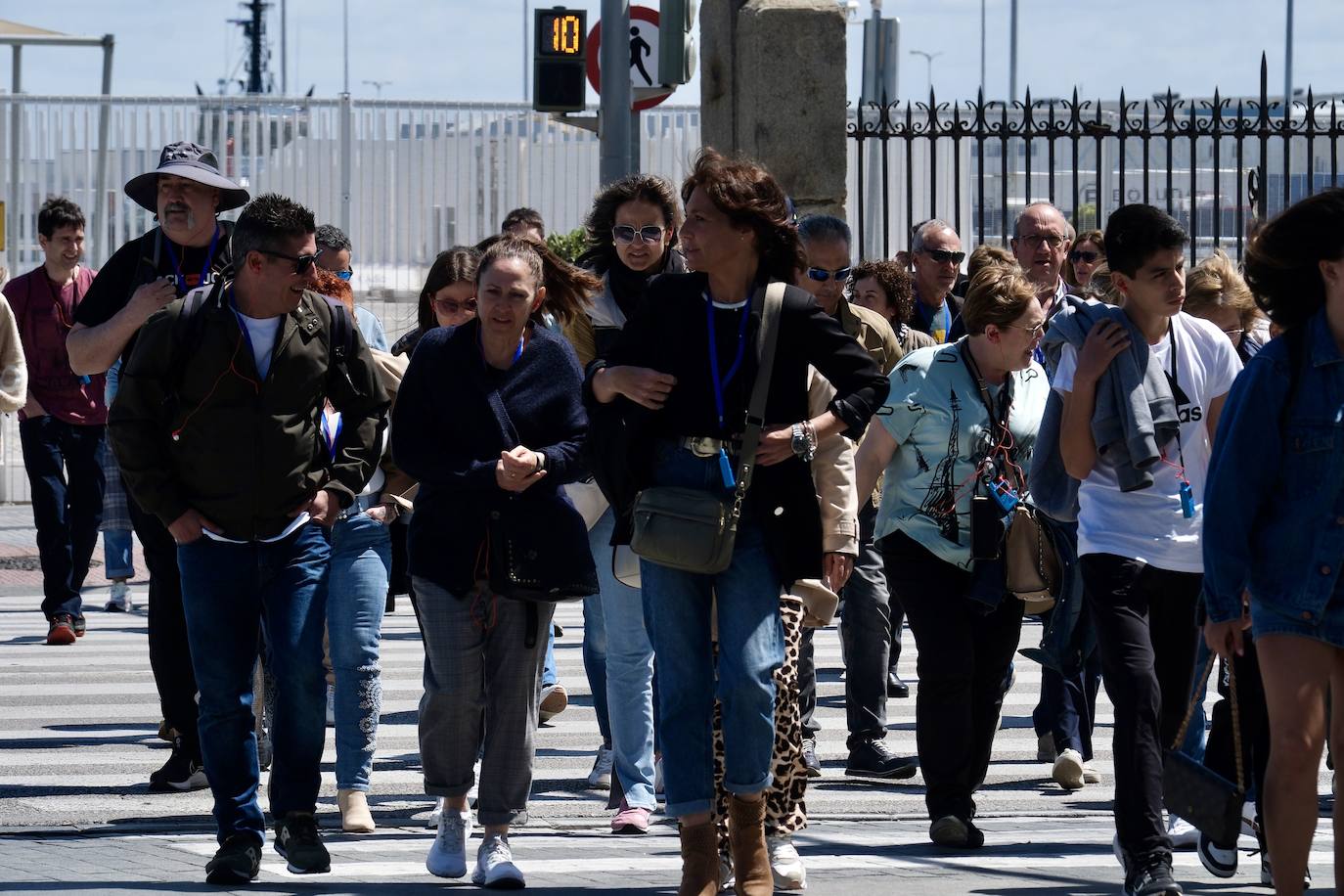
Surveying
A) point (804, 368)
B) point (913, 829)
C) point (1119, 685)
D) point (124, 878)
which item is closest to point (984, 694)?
point (913, 829)

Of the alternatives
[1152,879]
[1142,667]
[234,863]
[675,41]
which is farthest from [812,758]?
[675,41]

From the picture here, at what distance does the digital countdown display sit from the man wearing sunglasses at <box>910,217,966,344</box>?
321 cm

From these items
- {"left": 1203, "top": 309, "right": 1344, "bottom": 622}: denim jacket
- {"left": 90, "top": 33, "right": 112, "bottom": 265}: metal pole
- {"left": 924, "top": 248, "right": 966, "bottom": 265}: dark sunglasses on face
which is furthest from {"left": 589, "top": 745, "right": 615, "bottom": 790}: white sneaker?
{"left": 90, "top": 33, "right": 112, "bottom": 265}: metal pole

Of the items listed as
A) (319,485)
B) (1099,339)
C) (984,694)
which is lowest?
(984,694)

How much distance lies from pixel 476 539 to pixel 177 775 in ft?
7.10

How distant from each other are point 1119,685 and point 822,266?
2.53m

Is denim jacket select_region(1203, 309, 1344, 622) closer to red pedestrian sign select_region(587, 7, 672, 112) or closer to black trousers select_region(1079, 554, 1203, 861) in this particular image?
black trousers select_region(1079, 554, 1203, 861)

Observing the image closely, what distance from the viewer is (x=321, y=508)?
6.50 m

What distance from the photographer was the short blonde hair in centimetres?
734

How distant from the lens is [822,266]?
328 inches

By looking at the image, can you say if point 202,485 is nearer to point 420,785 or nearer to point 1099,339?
point 420,785

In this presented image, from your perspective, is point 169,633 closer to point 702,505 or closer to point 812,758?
point 812,758

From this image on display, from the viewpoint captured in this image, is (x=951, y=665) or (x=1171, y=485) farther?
(x=951, y=665)

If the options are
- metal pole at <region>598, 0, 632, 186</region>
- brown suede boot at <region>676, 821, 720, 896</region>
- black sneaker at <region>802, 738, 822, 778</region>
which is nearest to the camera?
brown suede boot at <region>676, 821, 720, 896</region>
